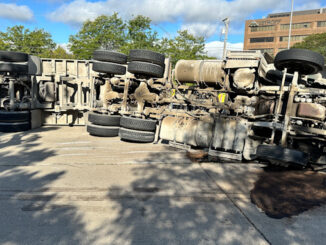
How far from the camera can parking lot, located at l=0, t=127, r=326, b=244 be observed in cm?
258

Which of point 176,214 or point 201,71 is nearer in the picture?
point 176,214

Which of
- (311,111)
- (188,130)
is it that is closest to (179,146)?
(188,130)

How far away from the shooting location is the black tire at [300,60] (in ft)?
15.0

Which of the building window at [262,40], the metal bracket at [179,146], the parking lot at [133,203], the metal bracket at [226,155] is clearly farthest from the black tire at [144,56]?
the building window at [262,40]

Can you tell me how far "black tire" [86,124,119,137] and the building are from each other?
204 ft

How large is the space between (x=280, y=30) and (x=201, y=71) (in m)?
70.2

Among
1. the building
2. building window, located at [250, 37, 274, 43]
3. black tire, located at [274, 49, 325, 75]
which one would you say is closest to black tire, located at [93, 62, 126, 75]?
black tire, located at [274, 49, 325, 75]

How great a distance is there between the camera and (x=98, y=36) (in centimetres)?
2908

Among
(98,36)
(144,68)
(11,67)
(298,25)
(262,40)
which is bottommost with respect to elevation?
(11,67)

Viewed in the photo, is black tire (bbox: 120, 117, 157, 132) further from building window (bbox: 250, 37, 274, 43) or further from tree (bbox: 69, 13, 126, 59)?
building window (bbox: 250, 37, 274, 43)

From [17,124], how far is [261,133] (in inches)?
272

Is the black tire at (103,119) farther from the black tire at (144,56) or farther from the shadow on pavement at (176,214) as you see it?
the shadow on pavement at (176,214)

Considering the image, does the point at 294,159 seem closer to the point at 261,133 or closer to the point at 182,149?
the point at 261,133

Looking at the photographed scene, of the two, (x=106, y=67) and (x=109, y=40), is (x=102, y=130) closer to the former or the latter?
(x=106, y=67)
